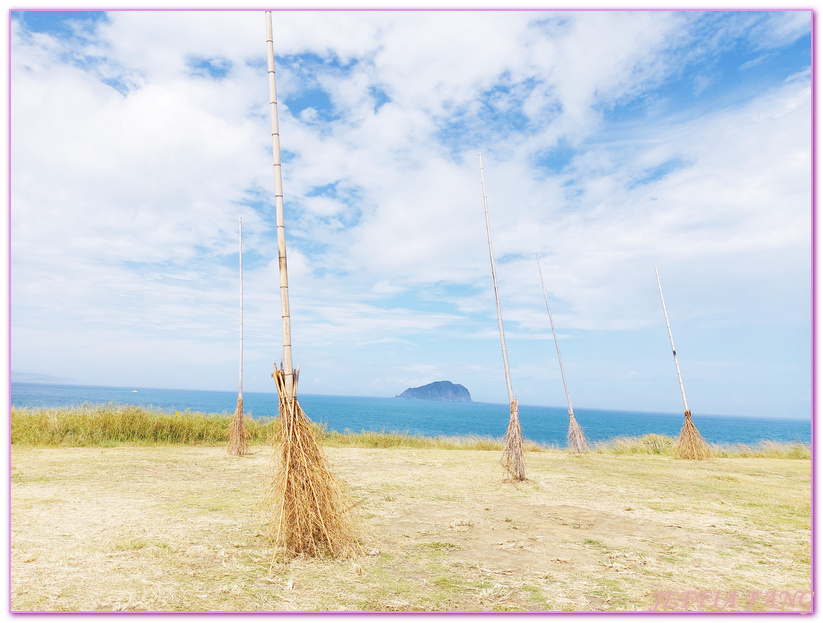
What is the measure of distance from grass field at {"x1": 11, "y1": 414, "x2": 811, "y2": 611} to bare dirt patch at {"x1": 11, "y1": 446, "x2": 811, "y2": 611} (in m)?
0.02

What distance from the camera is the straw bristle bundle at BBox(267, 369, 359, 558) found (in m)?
3.97

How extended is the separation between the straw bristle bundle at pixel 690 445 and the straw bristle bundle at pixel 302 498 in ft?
31.5

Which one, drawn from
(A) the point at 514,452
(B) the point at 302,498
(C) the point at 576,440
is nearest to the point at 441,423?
(C) the point at 576,440

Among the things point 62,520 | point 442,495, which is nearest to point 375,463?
point 442,495

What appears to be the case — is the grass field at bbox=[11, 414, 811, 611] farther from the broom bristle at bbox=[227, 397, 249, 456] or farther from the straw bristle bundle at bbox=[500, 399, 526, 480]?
the broom bristle at bbox=[227, 397, 249, 456]

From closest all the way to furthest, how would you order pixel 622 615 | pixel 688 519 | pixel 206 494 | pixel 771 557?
pixel 622 615, pixel 771 557, pixel 688 519, pixel 206 494

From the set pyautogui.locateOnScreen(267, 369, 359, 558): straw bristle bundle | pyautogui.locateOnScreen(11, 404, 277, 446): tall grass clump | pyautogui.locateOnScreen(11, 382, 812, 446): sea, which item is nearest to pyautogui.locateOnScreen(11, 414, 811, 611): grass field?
pyautogui.locateOnScreen(267, 369, 359, 558): straw bristle bundle

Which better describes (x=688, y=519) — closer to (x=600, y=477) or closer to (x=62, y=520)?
(x=600, y=477)

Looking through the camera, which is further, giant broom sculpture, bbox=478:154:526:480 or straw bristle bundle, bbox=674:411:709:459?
straw bristle bundle, bbox=674:411:709:459

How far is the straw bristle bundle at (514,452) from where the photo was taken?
25.3 feet

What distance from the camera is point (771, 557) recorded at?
13.8 ft

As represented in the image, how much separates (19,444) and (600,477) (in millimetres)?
11569

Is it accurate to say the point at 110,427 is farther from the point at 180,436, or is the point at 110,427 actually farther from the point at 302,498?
the point at 302,498

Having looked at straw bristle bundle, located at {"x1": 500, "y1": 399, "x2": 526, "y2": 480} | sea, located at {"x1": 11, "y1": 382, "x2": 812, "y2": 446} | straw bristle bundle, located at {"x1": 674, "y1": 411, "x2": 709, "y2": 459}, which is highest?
straw bristle bundle, located at {"x1": 500, "y1": 399, "x2": 526, "y2": 480}
